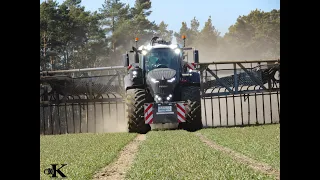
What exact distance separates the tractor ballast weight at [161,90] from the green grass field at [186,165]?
5.31m

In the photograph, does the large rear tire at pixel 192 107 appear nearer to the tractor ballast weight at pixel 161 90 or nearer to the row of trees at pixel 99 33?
the tractor ballast weight at pixel 161 90

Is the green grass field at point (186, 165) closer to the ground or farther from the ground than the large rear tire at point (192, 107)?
closer to the ground

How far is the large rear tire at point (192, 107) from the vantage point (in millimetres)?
17578

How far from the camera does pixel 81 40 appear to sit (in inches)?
1849

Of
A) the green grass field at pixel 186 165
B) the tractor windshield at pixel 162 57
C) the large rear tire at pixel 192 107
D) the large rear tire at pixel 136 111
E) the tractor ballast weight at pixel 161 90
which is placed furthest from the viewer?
the tractor windshield at pixel 162 57

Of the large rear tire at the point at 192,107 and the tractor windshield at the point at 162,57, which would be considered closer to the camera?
the large rear tire at the point at 192,107

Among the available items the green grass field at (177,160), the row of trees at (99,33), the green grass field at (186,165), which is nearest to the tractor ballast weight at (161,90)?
the green grass field at (177,160)

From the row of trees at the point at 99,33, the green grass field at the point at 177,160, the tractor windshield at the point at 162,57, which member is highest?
the row of trees at the point at 99,33
